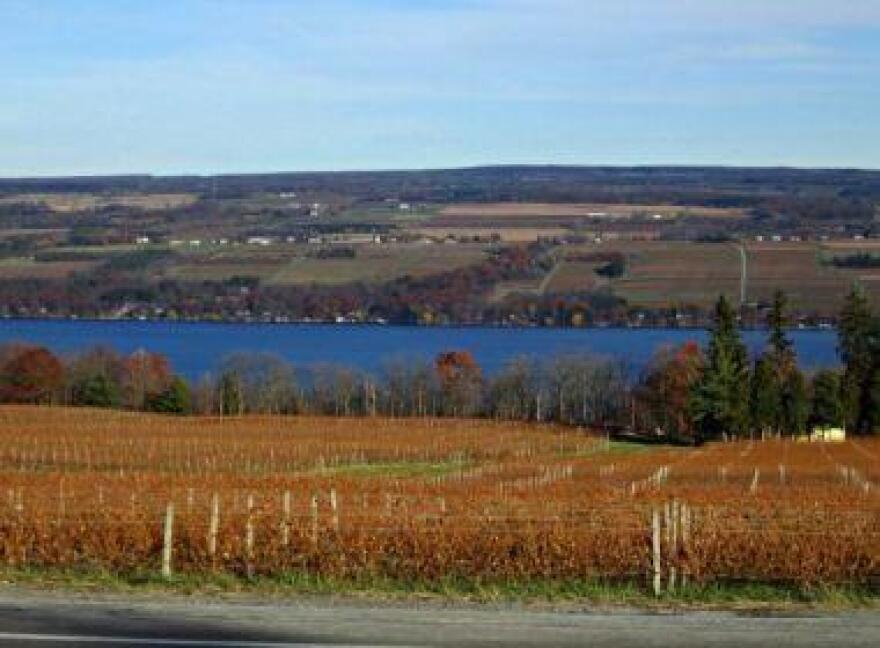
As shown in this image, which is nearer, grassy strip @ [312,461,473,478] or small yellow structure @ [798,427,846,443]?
grassy strip @ [312,461,473,478]

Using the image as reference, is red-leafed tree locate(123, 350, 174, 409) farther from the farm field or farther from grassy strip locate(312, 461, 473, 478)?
the farm field

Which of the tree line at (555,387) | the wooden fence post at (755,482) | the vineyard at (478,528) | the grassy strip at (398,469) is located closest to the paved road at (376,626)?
the vineyard at (478,528)

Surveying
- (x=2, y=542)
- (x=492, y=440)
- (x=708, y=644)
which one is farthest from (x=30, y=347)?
(x=708, y=644)

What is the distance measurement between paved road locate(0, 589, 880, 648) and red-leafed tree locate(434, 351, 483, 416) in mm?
114464

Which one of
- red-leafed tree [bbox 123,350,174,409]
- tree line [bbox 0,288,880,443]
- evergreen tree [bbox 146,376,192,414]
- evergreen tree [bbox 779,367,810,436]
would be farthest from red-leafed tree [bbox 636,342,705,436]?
red-leafed tree [bbox 123,350,174,409]

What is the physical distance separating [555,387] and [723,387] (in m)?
32.2

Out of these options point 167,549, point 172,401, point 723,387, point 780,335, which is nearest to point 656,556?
point 167,549

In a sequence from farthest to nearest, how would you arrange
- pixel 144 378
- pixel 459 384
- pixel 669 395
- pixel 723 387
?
pixel 459 384, pixel 144 378, pixel 669 395, pixel 723 387

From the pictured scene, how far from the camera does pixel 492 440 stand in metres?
89.5

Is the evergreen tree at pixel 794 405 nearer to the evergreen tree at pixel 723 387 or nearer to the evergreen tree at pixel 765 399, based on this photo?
the evergreen tree at pixel 765 399

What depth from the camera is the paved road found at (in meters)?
14.0

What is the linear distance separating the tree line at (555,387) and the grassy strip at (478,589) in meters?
87.6

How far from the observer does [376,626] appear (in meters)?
14.8

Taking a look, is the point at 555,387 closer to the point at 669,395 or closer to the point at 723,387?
the point at 669,395
